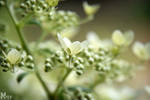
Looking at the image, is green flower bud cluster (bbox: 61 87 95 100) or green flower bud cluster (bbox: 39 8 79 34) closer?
green flower bud cluster (bbox: 61 87 95 100)

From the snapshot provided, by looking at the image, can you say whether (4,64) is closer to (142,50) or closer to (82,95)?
(82,95)

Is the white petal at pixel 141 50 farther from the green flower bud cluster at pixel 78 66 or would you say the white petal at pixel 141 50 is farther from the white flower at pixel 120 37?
the green flower bud cluster at pixel 78 66

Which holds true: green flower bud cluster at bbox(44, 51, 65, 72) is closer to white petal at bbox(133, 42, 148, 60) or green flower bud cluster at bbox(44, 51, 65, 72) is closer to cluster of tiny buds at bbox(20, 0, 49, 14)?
cluster of tiny buds at bbox(20, 0, 49, 14)

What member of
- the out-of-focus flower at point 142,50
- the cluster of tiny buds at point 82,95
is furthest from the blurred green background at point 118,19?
the cluster of tiny buds at point 82,95

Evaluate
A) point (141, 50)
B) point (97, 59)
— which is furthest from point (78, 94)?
point (141, 50)

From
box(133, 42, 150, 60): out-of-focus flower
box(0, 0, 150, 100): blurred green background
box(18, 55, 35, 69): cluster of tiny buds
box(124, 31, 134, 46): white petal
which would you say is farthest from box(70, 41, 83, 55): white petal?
box(0, 0, 150, 100): blurred green background

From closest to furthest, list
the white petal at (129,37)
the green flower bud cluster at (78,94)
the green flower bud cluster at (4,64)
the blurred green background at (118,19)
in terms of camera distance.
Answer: the green flower bud cluster at (4,64) → the green flower bud cluster at (78,94) → the white petal at (129,37) → the blurred green background at (118,19)
